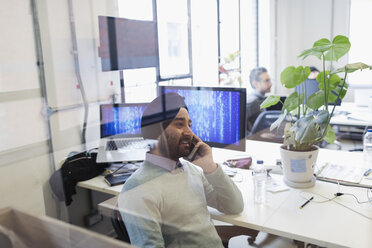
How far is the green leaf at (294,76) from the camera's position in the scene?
1.68 metres

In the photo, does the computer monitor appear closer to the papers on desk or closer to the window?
the papers on desk

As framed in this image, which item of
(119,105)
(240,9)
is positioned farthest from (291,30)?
(119,105)

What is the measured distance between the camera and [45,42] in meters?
1.79

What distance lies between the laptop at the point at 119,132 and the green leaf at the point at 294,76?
70cm

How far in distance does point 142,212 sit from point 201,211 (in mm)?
270

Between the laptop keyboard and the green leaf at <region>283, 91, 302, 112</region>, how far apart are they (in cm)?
Answer: 70

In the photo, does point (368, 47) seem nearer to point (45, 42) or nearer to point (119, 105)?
point (119, 105)

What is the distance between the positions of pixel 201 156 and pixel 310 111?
58 cm

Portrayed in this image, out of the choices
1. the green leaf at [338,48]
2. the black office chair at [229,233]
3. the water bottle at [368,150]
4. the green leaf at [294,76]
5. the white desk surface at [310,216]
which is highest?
the green leaf at [338,48]

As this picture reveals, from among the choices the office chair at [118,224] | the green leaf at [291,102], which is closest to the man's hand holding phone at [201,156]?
the office chair at [118,224]

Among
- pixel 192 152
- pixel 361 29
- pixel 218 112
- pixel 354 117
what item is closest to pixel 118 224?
pixel 192 152

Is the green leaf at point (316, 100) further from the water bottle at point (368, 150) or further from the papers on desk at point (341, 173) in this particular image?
the water bottle at point (368, 150)

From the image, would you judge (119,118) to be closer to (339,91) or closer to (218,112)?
(218,112)

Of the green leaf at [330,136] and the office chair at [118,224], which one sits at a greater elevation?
the green leaf at [330,136]
